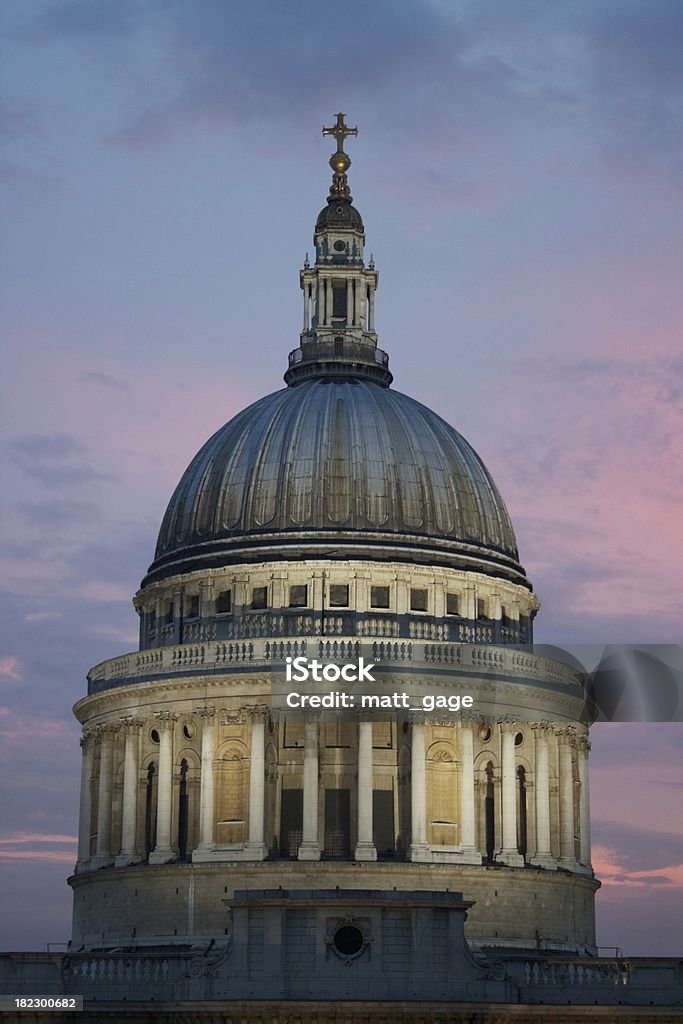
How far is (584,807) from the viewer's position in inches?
4131

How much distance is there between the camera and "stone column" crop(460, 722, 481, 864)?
3826 inches

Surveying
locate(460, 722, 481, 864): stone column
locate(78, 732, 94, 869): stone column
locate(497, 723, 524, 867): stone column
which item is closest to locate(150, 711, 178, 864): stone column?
locate(78, 732, 94, 869): stone column

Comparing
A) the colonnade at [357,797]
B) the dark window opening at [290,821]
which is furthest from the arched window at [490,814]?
the dark window opening at [290,821]

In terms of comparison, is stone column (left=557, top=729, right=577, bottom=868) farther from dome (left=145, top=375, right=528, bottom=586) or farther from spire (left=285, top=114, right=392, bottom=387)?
spire (left=285, top=114, right=392, bottom=387)

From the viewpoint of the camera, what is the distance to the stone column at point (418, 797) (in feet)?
315

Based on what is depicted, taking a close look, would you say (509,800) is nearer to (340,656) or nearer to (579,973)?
(340,656)

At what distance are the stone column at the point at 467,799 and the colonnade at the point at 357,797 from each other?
4 centimetres

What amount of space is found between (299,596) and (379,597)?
366 cm

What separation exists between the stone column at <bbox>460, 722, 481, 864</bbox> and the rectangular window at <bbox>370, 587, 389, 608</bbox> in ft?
25.7

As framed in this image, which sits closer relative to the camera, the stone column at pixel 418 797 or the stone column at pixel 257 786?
the stone column at pixel 418 797

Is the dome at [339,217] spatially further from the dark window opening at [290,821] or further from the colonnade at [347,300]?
the dark window opening at [290,821]

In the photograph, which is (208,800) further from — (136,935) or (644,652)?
(644,652)

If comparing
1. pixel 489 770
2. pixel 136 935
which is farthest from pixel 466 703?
A: pixel 136 935

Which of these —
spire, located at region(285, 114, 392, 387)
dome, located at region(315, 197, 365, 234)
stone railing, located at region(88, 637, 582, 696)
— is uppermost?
dome, located at region(315, 197, 365, 234)
